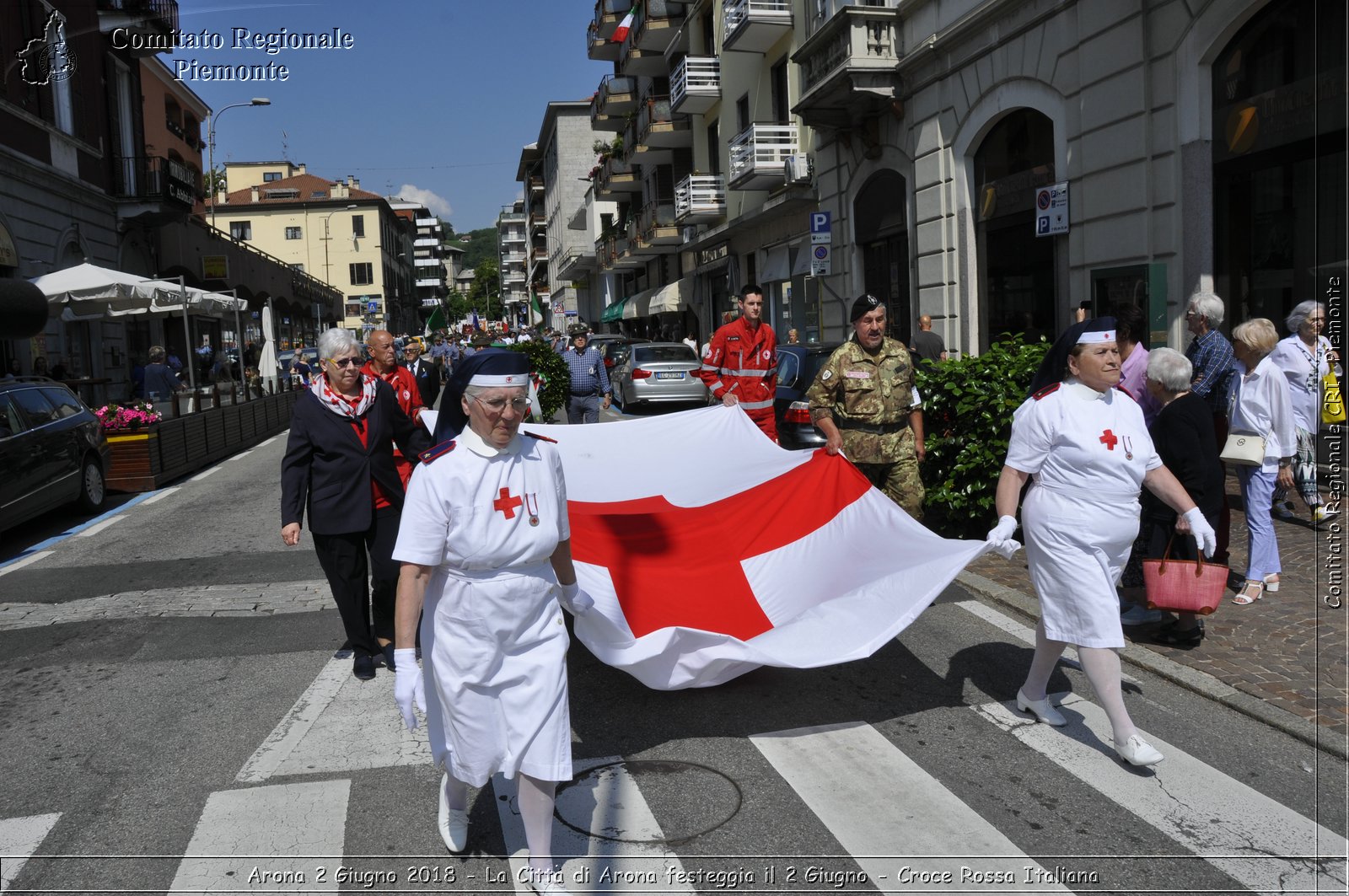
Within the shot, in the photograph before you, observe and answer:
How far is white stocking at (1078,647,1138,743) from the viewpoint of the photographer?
4.54 metres

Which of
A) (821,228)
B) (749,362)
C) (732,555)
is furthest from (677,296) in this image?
(732,555)

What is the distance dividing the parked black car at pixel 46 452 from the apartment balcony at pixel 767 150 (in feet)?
57.7

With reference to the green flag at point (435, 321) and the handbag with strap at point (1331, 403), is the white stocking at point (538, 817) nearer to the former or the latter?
the handbag with strap at point (1331, 403)

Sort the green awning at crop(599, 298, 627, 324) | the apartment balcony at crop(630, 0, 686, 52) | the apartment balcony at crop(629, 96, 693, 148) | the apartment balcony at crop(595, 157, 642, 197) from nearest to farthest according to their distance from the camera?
the apartment balcony at crop(629, 96, 693, 148) < the apartment balcony at crop(630, 0, 686, 52) < the apartment balcony at crop(595, 157, 642, 197) < the green awning at crop(599, 298, 627, 324)

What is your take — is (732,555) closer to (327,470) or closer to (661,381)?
(327,470)

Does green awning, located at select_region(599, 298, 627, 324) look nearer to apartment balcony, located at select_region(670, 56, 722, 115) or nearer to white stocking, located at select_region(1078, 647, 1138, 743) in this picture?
apartment balcony, located at select_region(670, 56, 722, 115)

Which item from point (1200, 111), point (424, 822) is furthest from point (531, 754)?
point (1200, 111)

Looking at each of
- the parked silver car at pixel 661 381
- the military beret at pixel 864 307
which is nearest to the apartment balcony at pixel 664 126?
the parked silver car at pixel 661 381

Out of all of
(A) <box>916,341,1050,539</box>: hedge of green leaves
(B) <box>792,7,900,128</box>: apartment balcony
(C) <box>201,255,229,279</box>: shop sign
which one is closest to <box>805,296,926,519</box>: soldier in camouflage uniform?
(A) <box>916,341,1050,539</box>: hedge of green leaves

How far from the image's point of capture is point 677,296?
138 feet

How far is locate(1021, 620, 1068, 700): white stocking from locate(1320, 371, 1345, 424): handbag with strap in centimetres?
515

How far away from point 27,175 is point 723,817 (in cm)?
2499

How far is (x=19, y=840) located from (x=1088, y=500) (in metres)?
4.70

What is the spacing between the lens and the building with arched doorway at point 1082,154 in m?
11.1
